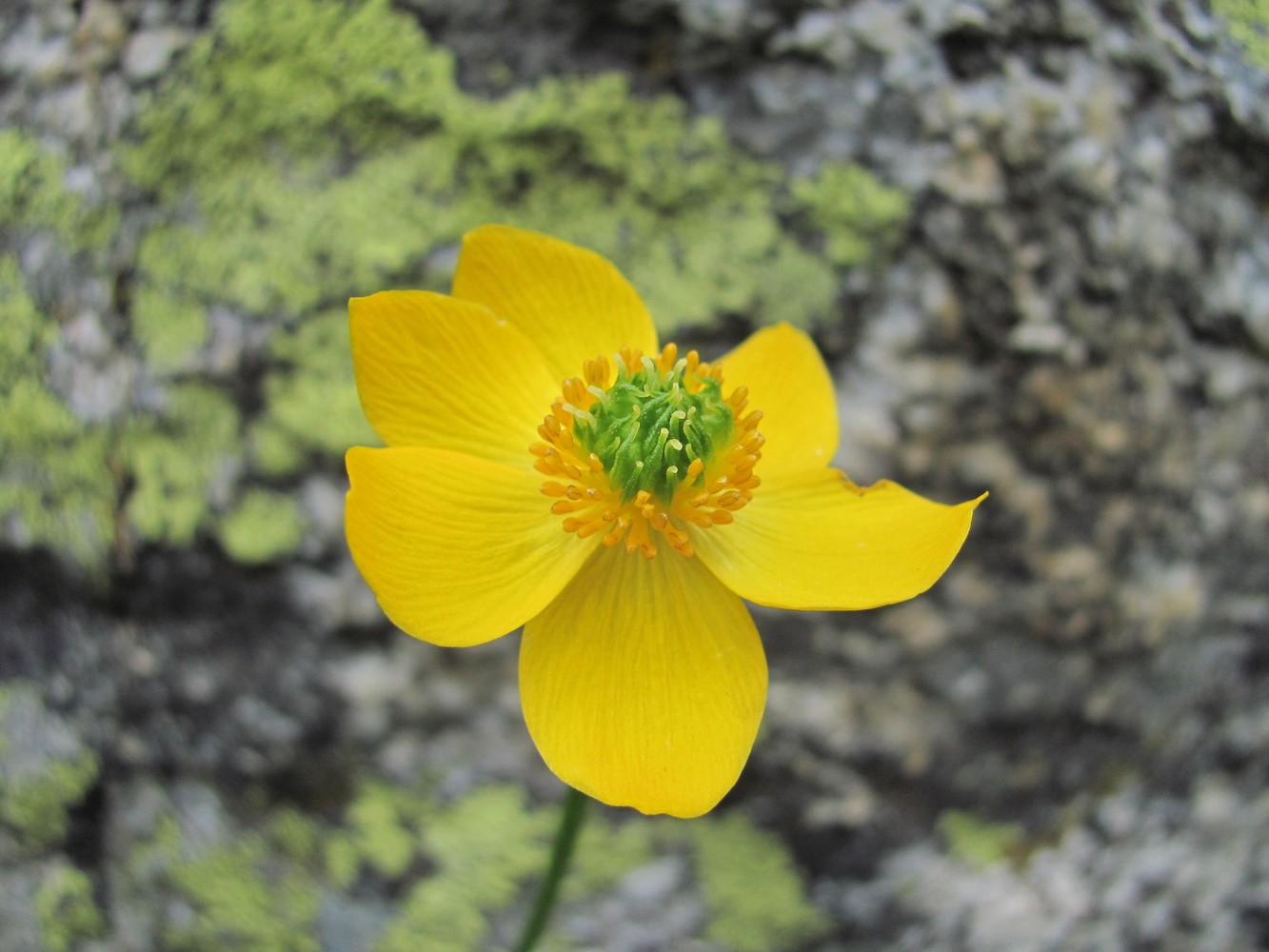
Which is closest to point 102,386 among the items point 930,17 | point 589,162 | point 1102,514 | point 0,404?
point 0,404

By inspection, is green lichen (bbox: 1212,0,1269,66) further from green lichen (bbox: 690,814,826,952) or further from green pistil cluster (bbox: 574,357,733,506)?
green lichen (bbox: 690,814,826,952)

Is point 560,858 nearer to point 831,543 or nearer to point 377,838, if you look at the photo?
point 831,543

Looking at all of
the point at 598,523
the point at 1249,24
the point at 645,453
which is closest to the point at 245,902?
the point at 598,523

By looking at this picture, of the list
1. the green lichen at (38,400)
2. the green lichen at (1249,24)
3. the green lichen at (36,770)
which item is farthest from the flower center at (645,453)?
the green lichen at (1249,24)

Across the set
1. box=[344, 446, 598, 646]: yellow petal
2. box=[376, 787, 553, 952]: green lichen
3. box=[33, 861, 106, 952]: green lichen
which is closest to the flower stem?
box=[344, 446, 598, 646]: yellow petal

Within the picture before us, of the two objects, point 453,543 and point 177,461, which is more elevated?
point 453,543

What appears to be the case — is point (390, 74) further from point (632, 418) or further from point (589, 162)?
point (632, 418)
